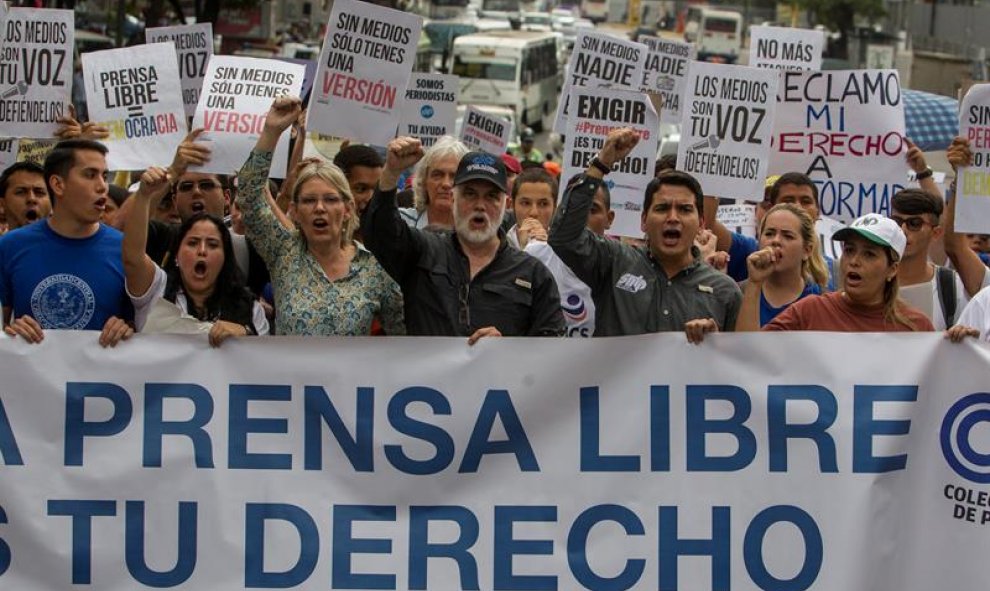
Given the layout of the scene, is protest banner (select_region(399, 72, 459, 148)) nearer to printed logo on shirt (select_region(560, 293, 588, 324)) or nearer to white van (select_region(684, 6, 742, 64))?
printed logo on shirt (select_region(560, 293, 588, 324))

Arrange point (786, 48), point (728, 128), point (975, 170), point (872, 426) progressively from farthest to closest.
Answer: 1. point (786, 48)
2. point (728, 128)
3. point (975, 170)
4. point (872, 426)

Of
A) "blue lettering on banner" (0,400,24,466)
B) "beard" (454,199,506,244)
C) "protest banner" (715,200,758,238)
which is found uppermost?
"beard" (454,199,506,244)

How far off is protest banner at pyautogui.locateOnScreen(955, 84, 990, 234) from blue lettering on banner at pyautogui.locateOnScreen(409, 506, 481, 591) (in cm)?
315

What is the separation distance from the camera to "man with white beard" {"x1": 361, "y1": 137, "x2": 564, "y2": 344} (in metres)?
6.57

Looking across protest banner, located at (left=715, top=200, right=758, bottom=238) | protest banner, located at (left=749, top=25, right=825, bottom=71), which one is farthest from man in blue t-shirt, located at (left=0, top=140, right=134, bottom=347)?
protest banner, located at (left=749, top=25, right=825, bottom=71)

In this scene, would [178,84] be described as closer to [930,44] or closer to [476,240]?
[476,240]

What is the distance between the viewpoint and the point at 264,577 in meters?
6.20

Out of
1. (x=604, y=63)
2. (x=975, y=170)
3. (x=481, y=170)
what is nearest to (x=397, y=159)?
(x=481, y=170)

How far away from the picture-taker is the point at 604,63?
11.6 meters

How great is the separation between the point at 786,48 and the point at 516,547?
709 centimetres

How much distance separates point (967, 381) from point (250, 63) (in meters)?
4.75

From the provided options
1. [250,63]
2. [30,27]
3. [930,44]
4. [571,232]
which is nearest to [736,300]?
[571,232]

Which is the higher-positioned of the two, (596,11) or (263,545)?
(263,545)

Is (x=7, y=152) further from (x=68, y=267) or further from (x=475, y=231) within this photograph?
(x=475, y=231)
